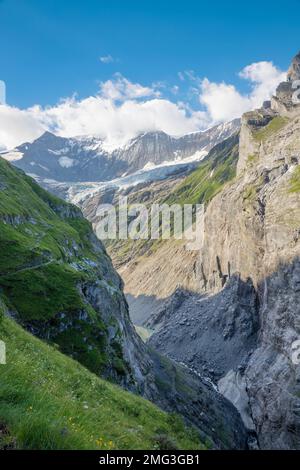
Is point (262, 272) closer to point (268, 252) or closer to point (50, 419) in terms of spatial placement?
point (268, 252)

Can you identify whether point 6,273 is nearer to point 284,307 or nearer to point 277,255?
point 284,307

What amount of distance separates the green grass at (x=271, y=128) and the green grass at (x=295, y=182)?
57.2 m

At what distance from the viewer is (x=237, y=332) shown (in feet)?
392

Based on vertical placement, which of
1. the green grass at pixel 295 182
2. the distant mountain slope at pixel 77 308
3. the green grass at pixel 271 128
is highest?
the green grass at pixel 271 128

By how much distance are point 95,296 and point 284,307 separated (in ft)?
154

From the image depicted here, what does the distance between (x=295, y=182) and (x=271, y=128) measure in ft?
245

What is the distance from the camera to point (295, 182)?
106562 millimetres

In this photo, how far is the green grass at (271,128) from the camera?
546 ft

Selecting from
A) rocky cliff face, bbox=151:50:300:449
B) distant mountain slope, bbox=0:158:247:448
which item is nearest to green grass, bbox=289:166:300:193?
rocky cliff face, bbox=151:50:300:449

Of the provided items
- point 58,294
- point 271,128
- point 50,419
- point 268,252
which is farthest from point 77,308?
point 271,128

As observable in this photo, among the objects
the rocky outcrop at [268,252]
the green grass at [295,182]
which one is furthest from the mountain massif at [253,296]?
the green grass at [295,182]

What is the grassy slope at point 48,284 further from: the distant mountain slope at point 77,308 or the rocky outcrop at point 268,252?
the rocky outcrop at point 268,252
